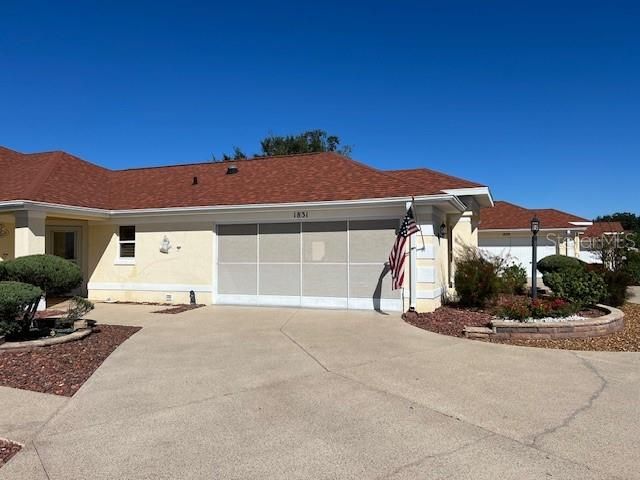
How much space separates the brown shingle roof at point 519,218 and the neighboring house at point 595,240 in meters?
1.87

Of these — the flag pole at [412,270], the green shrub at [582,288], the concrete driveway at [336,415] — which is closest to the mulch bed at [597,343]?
the concrete driveway at [336,415]

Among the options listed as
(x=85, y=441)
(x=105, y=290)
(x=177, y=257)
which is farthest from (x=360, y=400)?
(x=105, y=290)

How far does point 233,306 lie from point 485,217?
20.6 metres

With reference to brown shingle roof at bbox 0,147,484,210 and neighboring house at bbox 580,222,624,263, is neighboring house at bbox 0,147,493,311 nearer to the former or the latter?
brown shingle roof at bbox 0,147,484,210

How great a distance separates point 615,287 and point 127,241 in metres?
14.8

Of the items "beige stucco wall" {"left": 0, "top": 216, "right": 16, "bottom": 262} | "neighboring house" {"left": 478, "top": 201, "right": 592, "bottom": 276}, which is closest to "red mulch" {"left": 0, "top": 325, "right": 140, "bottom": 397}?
"beige stucco wall" {"left": 0, "top": 216, "right": 16, "bottom": 262}

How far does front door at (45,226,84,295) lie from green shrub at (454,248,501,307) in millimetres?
12153

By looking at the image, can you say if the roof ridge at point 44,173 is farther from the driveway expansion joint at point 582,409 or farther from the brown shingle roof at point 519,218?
the brown shingle roof at point 519,218

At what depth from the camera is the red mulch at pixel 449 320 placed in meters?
9.78

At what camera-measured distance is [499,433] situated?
4449 millimetres

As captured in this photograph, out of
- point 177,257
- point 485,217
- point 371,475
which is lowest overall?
point 371,475

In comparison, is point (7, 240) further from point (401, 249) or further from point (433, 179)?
point (433, 179)

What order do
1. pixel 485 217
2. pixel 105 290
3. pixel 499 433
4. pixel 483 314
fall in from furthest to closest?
pixel 485 217, pixel 105 290, pixel 483 314, pixel 499 433

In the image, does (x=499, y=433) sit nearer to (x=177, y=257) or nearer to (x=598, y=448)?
(x=598, y=448)
